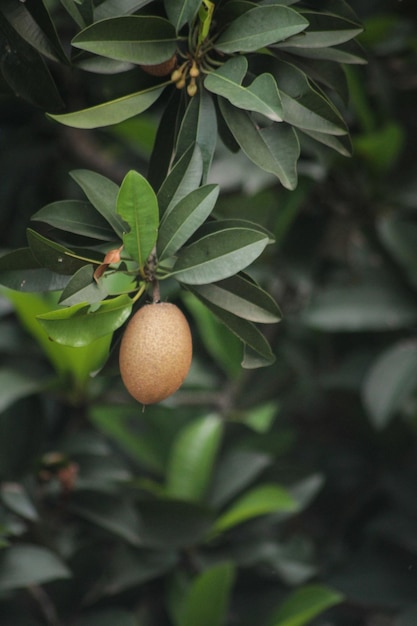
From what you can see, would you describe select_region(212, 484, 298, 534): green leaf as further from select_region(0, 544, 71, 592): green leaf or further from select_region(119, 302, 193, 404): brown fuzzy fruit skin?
select_region(119, 302, 193, 404): brown fuzzy fruit skin

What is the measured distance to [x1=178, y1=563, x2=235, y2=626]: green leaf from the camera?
95 centimetres

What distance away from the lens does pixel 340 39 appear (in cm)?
56

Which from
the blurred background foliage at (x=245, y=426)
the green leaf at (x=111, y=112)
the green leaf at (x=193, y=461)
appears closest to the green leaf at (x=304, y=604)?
the blurred background foliage at (x=245, y=426)

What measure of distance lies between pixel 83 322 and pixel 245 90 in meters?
0.17

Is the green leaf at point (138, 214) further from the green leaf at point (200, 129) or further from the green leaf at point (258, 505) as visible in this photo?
the green leaf at point (258, 505)

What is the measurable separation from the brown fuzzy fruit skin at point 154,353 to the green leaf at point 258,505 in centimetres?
56

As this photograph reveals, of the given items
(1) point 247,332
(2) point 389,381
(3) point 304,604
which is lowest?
(3) point 304,604

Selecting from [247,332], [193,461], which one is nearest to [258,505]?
[193,461]

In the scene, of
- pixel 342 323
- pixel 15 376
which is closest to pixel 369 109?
pixel 342 323

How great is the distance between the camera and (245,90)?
492 millimetres

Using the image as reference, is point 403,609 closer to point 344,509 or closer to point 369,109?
point 344,509

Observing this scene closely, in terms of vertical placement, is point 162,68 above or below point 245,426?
above

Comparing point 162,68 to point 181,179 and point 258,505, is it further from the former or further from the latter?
point 258,505

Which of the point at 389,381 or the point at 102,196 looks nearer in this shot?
the point at 102,196
